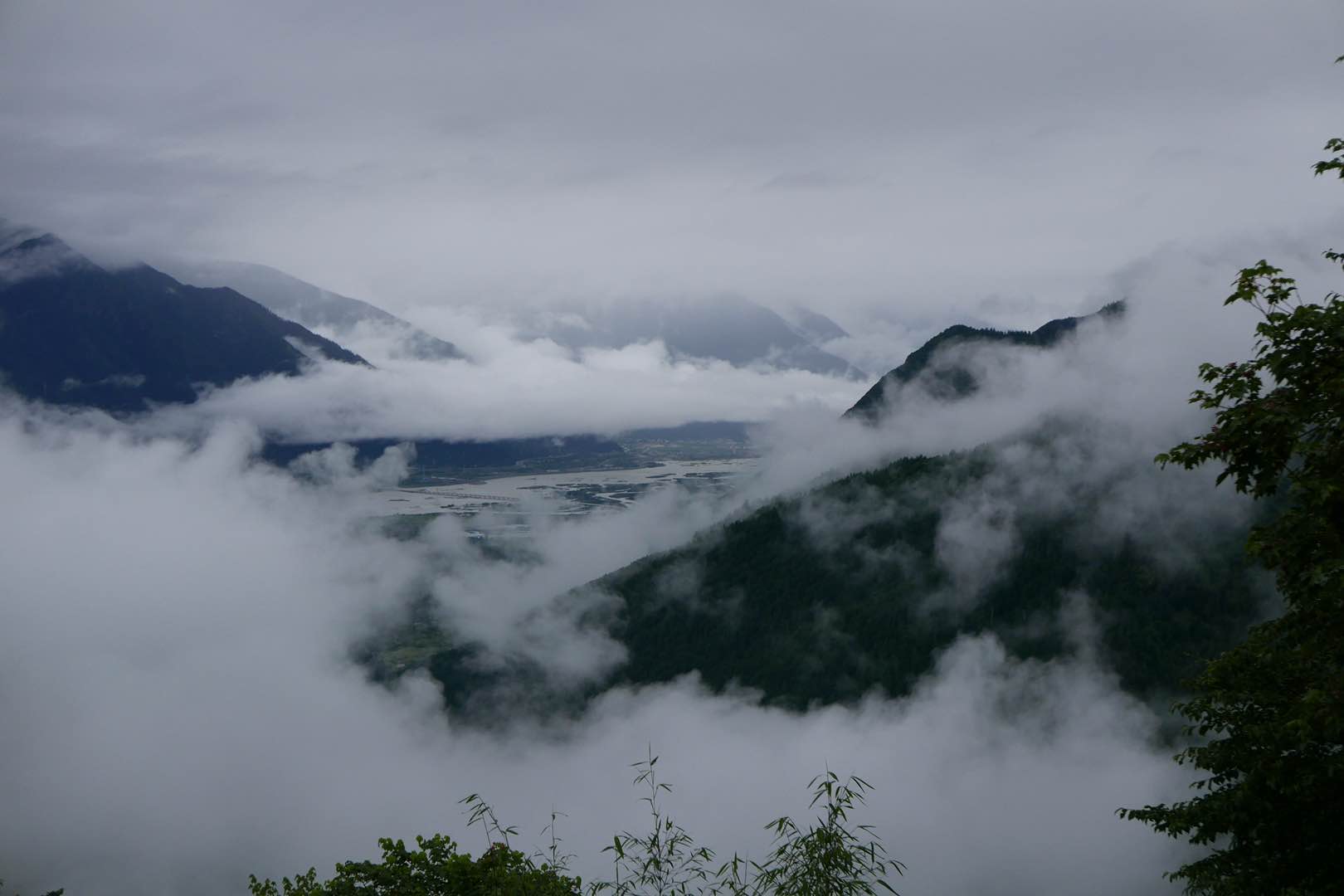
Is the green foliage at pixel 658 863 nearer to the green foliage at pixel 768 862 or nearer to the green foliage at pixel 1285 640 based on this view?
the green foliage at pixel 768 862

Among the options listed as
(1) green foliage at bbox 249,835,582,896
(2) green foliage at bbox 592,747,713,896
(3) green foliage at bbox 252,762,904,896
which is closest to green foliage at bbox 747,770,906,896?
(3) green foliage at bbox 252,762,904,896

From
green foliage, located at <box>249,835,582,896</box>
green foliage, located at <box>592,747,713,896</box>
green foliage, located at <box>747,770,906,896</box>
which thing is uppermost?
green foliage, located at <box>747,770,906,896</box>

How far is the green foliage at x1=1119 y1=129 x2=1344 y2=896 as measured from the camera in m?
16.3

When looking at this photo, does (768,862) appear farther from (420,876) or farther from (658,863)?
(420,876)

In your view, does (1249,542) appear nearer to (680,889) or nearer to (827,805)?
(827,805)

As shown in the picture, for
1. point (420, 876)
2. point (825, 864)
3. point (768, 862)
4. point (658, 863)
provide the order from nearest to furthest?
1. point (825, 864)
2. point (768, 862)
3. point (658, 863)
4. point (420, 876)

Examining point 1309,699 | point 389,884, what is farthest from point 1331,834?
point 389,884

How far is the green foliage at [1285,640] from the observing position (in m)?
16.3

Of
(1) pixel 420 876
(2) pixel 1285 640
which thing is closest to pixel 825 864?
(2) pixel 1285 640

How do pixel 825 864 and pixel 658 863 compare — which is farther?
pixel 658 863

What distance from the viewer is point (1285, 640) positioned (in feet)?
66.9

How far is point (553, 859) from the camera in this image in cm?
2359

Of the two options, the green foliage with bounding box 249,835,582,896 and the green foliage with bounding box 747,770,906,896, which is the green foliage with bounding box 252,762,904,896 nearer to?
the green foliage with bounding box 747,770,906,896

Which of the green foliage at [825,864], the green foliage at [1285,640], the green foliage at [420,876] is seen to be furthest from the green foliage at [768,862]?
the green foliage at [1285,640]
